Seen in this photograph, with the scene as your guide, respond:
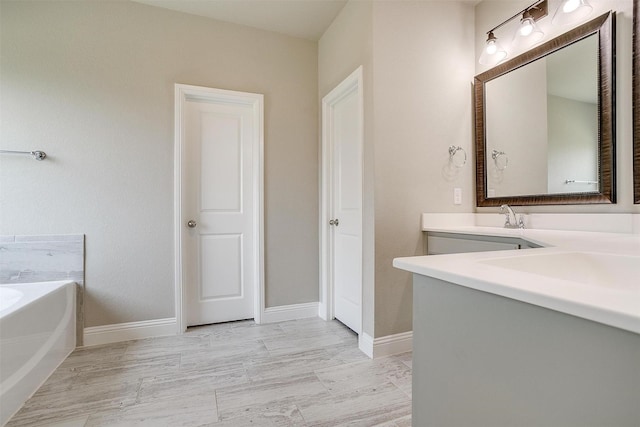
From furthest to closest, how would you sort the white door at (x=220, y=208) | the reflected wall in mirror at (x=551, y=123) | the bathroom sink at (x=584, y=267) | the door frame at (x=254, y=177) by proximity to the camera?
1. the white door at (x=220, y=208)
2. the door frame at (x=254, y=177)
3. the reflected wall in mirror at (x=551, y=123)
4. the bathroom sink at (x=584, y=267)

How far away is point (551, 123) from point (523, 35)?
0.65 m

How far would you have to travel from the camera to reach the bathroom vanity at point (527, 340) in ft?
1.37

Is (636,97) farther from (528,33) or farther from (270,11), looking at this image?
(270,11)

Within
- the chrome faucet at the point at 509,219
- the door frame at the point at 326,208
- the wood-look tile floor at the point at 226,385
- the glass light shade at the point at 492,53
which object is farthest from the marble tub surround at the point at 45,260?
the glass light shade at the point at 492,53

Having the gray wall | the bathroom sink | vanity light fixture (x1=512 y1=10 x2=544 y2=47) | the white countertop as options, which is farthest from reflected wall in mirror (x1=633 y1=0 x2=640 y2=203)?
the gray wall

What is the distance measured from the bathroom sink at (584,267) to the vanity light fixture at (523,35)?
1764 mm

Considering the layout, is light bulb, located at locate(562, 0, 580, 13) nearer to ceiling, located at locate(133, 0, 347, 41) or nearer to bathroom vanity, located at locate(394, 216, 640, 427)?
ceiling, located at locate(133, 0, 347, 41)

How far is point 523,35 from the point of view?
202 centimetres

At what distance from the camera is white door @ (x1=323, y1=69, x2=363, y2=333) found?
2.32m

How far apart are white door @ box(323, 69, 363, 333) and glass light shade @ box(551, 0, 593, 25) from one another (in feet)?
4.06

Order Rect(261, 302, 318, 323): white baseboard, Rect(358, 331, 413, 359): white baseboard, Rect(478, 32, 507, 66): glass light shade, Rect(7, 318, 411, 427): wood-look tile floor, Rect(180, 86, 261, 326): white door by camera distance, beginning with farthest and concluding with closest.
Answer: Rect(261, 302, 318, 323): white baseboard
Rect(180, 86, 261, 326): white door
Rect(478, 32, 507, 66): glass light shade
Rect(358, 331, 413, 359): white baseboard
Rect(7, 318, 411, 427): wood-look tile floor

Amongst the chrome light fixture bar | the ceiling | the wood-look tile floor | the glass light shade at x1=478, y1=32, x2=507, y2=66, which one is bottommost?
the wood-look tile floor

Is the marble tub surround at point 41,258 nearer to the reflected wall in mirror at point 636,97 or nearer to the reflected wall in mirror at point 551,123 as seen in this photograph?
the reflected wall in mirror at point 551,123

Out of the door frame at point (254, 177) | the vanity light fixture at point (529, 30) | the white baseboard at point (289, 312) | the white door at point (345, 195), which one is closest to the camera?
the vanity light fixture at point (529, 30)
